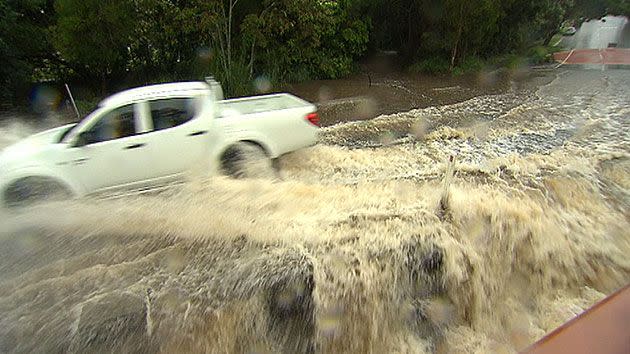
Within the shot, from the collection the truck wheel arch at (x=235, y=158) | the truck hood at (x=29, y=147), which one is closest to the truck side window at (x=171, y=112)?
the truck wheel arch at (x=235, y=158)

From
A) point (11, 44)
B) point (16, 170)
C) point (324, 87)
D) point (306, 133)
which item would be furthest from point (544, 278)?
point (11, 44)

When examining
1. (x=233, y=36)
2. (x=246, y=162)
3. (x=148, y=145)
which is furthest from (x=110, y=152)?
(x=233, y=36)

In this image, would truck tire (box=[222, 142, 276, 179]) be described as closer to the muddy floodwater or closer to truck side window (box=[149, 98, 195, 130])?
the muddy floodwater

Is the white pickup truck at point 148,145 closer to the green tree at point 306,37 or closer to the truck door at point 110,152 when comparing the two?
the truck door at point 110,152

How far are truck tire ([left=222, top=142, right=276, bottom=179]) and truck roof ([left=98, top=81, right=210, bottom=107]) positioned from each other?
95 centimetres

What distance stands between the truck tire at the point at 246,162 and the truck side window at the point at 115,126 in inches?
50.8

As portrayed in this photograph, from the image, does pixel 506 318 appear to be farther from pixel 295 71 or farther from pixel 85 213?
pixel 295 71

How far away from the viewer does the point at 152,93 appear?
4.93m

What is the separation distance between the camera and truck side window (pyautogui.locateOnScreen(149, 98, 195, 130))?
4.91 meters

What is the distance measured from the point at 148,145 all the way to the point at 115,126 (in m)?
0.43

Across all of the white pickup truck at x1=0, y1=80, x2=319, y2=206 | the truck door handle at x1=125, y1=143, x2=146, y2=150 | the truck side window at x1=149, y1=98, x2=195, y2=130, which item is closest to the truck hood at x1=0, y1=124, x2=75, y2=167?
the white pickup truck at x1=0, y1=80, x2=319, y2=206

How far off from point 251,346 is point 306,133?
11.2ft

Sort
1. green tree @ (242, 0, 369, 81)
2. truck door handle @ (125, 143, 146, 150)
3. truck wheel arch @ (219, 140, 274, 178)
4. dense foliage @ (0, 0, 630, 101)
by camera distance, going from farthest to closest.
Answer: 1. green tree @ (242, 0, 369, 81)
2. dense foliage @ (0, 0, 630, 101)
3. truck wheel arch @ (219, 140, 274, 178)
4. truck door handle @ (125, 143, 146, 150)

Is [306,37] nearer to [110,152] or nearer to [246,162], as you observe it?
[246,162]
